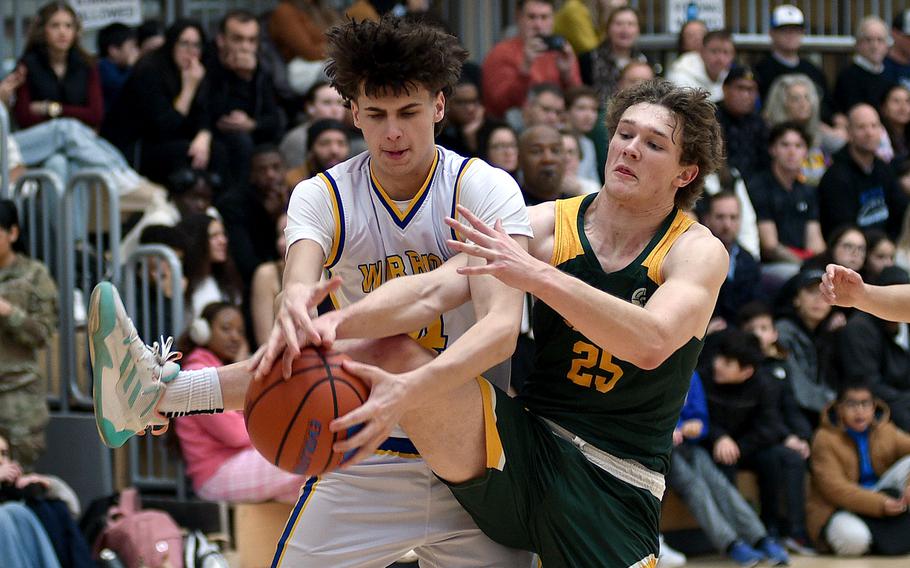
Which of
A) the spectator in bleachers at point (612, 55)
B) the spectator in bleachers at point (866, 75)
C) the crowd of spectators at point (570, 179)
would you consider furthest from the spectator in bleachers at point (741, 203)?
the spectator in bleachers at point (866, 75)

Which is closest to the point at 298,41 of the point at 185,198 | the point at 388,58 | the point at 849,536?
the point at 185,198

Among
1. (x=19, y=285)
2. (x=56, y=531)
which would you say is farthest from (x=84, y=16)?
(x=56, y=531)

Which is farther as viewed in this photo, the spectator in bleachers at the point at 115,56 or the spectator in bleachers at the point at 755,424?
the spectator in bleachers at the point at 115,56

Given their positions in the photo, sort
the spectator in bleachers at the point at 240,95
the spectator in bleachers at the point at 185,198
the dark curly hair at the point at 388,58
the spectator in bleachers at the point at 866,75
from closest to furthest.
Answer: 1. the dark curly hair at the point at 388,58
2. the spectator in bleachers at the point at 185,198
3. the spectator in bleachers at the point at 240,95
4. the spectator in bleachers at the point at 866,75

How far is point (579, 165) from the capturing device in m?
9.55

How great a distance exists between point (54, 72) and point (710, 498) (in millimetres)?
4712

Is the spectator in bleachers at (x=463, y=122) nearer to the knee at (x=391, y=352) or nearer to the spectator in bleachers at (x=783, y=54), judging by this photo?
the spectator in bleachers at (x=783, y=54)

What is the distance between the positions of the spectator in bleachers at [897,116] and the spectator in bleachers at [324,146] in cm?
512

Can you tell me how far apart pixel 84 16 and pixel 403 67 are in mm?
6637

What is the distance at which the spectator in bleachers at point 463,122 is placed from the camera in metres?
9.21

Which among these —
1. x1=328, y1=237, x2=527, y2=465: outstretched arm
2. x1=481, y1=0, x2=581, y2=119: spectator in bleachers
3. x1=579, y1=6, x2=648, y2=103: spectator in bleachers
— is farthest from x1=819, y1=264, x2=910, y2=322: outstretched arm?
x1=579, y1=6, x2=648, y2=103: spectator in bleachers

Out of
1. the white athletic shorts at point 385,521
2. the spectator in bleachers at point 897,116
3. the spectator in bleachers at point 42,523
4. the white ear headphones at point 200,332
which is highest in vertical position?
the spectator in bleachers at point 897,116

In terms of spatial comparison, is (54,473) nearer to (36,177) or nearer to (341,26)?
(36,177)

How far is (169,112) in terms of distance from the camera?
894cm
